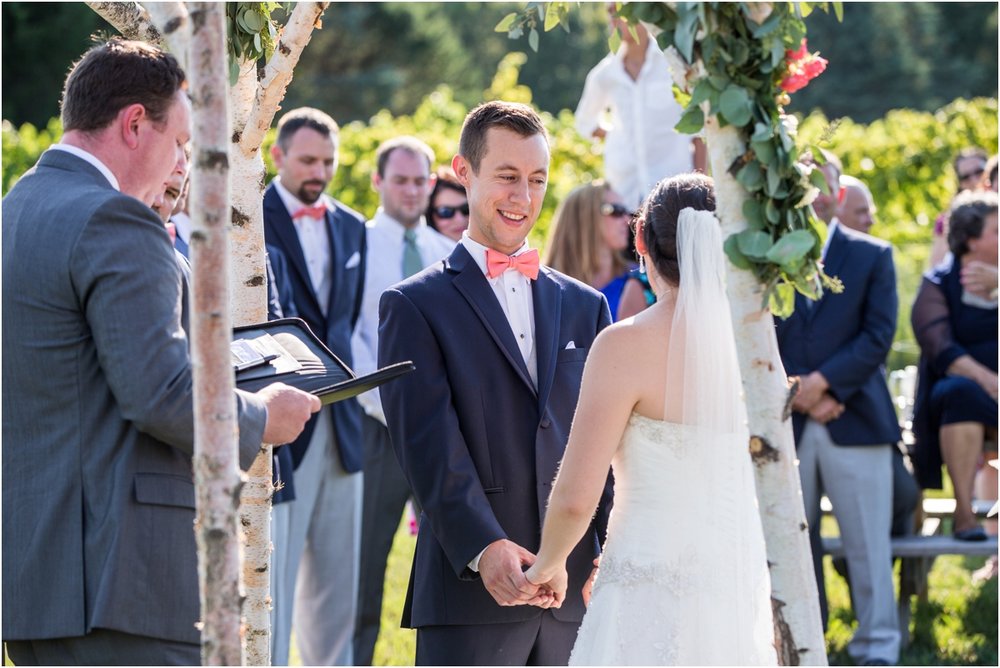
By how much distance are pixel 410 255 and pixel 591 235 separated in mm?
1032

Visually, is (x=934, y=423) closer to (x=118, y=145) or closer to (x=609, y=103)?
(x=609, y=103)

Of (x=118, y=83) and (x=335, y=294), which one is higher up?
(x=335, y=294)

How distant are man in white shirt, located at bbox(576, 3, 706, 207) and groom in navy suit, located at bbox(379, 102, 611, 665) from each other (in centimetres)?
437

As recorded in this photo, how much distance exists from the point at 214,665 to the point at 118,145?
49.3 inches

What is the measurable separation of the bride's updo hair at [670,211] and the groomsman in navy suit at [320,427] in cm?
296

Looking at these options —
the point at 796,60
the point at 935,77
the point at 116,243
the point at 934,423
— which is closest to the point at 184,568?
the point at 116,243

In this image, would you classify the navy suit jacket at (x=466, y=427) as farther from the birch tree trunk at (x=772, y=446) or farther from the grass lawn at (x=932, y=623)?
the grass lawn at (x=932, y=623)

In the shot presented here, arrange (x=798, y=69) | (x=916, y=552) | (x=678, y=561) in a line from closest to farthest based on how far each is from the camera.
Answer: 1. (x=798, y=69)
2. (x=678, y=561)
3. (x=916, y=552)

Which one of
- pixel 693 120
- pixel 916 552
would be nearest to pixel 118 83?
pixel 693 120

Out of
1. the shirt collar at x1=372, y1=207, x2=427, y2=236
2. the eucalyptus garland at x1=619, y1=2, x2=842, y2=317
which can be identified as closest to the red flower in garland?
the eucalyptus garland at x1=619, y1=2, x2=842, y2=317

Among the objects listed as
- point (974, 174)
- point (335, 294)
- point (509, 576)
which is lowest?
point (509, 576)

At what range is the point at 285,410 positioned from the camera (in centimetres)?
294

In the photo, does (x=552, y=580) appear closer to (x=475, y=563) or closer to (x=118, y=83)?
(x=475, y=563)

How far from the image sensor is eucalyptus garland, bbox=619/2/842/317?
9.32 ft
